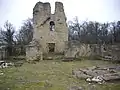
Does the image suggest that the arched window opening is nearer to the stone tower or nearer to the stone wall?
the stone tower

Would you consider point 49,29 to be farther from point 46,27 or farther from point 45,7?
point 45,7

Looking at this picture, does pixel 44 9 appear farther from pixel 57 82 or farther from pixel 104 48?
pixel 57 82

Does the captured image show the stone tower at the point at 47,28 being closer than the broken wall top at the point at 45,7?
No

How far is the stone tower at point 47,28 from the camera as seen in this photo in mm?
21469

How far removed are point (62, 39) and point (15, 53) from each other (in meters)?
7.55

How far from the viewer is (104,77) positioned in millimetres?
8469

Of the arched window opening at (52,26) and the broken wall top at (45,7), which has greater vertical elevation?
the broken wall top at (45,7)

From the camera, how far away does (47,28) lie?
21609 millimetres

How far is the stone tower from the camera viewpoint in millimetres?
21469

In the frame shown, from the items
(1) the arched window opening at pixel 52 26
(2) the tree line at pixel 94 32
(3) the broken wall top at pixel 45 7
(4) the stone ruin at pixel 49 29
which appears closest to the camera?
(3) the broken wall top at pixel 45 7

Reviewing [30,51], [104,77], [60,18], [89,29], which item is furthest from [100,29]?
[104,77]

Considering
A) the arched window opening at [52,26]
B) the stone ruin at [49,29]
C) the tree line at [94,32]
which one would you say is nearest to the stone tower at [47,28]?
the stone ruin at [49,29]

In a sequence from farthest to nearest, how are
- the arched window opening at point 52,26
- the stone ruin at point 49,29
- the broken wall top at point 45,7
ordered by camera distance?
the arched window opening at point 52,26 < the stone ruin at point 49,29 < the broken wall top at point 45,7

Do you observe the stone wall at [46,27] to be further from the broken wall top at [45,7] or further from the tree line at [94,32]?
the tree line at [94,32]
